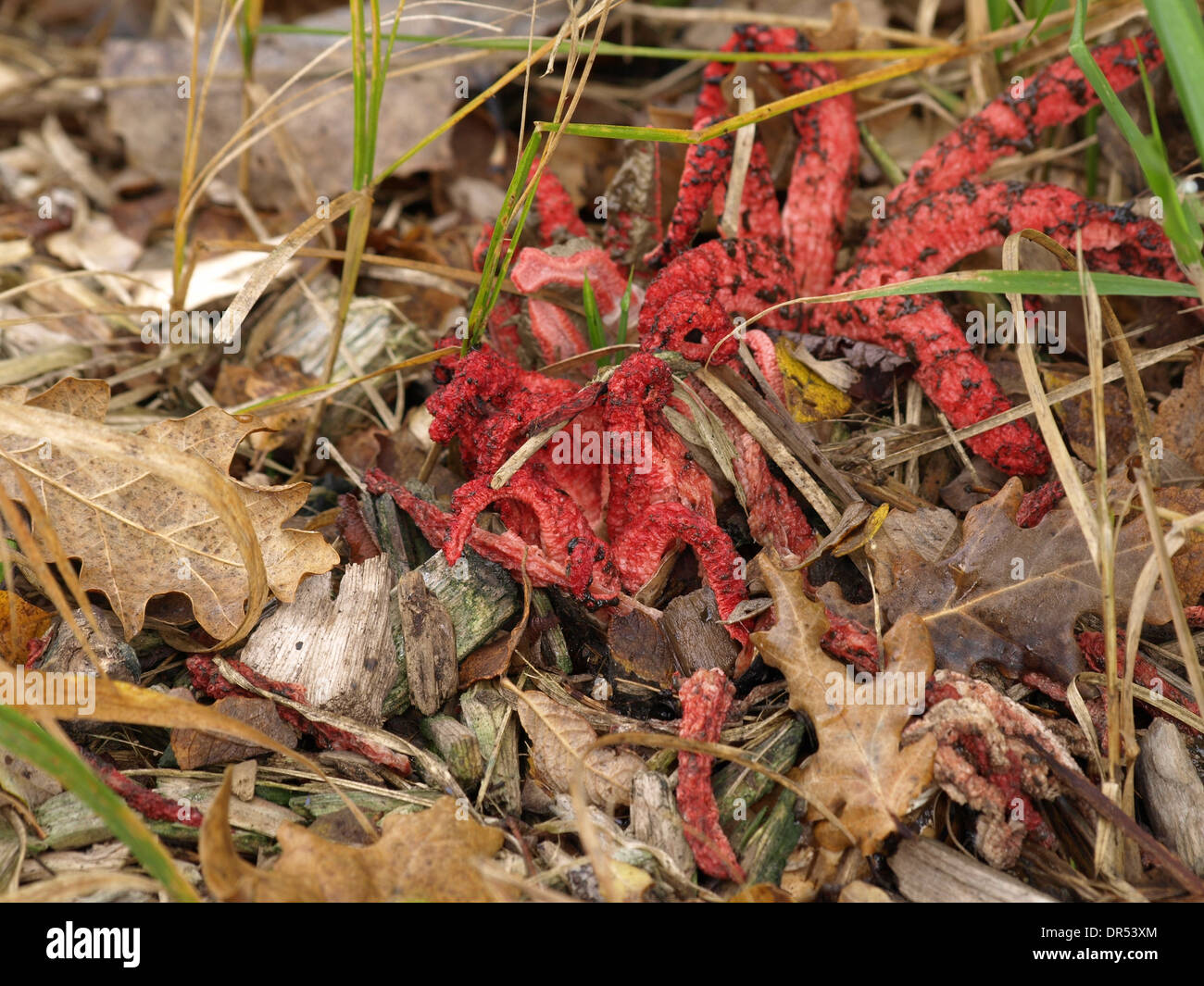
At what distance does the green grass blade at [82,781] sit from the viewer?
1.74 meters

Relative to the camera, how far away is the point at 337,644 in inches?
95.1

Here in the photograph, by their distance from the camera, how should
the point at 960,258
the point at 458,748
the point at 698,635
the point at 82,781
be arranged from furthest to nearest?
the point at 960,258 < the point at 698,635 < the point at 458,748 < the point at 82,781

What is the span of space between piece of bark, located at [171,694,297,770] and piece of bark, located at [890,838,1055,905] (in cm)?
150

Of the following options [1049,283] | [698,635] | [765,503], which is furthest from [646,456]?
[1049,283]

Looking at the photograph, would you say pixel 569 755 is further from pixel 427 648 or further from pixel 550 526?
pixel 550 526

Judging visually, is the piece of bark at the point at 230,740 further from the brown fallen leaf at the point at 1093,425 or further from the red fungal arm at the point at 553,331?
the brown fallen leaf at the point at 1093,425

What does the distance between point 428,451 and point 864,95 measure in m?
2.14

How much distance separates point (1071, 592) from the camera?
7.59ft

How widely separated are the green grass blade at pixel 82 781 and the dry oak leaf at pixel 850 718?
134 cm

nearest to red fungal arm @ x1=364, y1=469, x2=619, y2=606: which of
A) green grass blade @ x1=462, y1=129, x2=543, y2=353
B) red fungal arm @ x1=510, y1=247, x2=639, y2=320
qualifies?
green grass blade @ x1=462, y1=129, x2=543, y2=353

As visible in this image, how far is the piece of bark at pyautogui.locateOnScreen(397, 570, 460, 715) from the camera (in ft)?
7.86

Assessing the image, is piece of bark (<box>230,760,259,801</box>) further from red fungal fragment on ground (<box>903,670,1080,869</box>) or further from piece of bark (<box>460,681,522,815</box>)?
red fungal fragment on ground (<box>903,670,1080,869</box>)

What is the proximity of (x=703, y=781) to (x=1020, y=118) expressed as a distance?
230 cm

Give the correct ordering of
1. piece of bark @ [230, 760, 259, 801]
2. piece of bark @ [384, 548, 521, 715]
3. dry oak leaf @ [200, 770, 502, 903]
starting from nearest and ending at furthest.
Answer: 1. dry oak leaf @ [200, 770, 502, 903]
2. piece of bark @ [230, 760, 259, 801]
3. piece of bark @ [384, 548, 521, 715]
